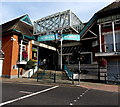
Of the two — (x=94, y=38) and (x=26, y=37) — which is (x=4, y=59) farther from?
(x=94, y=38)

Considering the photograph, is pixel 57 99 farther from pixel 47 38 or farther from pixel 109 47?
pixel 47 38

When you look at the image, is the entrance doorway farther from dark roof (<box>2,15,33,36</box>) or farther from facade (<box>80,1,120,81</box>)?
facade (<box>80,1,120,81</box>)

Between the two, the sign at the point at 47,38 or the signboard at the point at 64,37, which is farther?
the sign at the point at 47,38

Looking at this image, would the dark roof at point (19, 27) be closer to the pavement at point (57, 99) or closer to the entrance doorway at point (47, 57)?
the entrance doorway at point (47, 57)

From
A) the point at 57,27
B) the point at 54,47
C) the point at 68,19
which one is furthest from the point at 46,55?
the point at 68,19

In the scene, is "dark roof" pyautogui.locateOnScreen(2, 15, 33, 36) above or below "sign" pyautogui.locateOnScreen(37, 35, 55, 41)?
above

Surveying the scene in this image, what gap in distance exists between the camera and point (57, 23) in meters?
16.8

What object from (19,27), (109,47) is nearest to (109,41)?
(109,47)

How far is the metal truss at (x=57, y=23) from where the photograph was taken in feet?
52.2

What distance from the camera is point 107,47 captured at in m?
14.0

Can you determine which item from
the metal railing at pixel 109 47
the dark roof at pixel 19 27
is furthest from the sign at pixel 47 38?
the metal railing at pixel 109 47

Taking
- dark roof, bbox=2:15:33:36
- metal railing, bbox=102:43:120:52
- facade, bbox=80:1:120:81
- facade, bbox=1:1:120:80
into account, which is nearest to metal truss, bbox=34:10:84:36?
facade, bbox=1:1:120:80

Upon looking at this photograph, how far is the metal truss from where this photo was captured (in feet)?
52.2

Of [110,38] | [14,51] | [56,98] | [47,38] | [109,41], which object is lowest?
[56,98]
